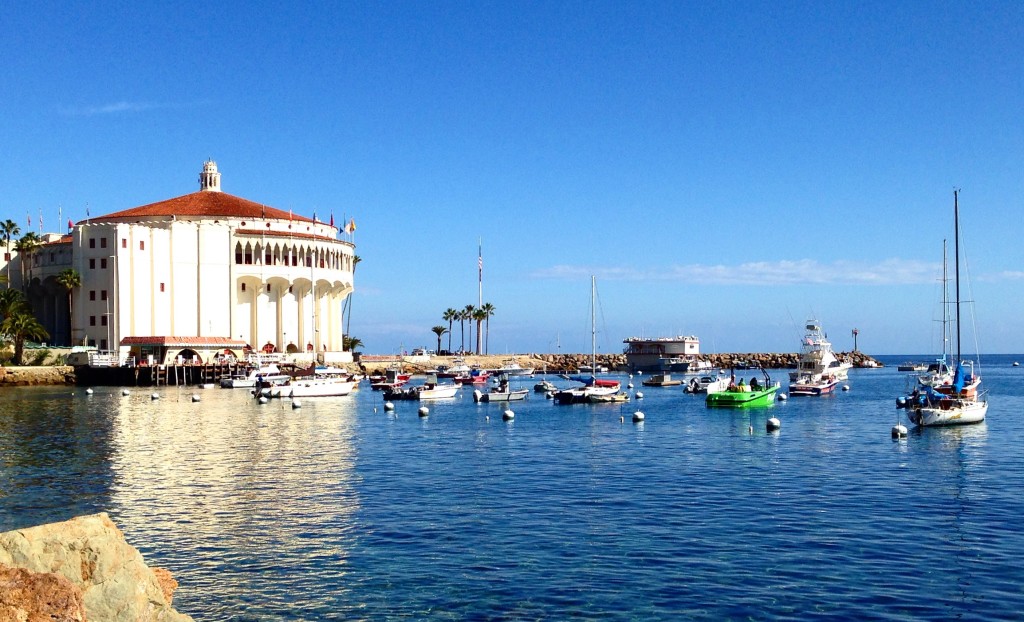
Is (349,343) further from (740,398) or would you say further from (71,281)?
(740,398)

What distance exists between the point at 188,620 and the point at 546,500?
1625 cm

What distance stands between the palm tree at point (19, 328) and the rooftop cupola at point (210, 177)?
3679cm

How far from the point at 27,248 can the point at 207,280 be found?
24.5m

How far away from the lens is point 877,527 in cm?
2461

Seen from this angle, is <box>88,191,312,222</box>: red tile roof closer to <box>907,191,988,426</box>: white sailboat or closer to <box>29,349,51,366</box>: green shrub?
<box>29,349,51,366</box>: green shrub

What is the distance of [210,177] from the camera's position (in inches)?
5502

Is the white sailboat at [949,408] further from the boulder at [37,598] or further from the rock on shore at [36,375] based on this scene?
the rock on shore at [36,375]

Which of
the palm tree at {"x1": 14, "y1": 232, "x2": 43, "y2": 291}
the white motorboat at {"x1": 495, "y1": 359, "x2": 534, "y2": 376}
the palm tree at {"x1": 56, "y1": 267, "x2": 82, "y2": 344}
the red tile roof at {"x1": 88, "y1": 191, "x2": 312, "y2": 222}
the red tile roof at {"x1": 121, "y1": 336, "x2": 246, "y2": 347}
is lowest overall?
the white motorboat at {"x1": 495, "y1": 359, "x2": 534, "y2": 376}

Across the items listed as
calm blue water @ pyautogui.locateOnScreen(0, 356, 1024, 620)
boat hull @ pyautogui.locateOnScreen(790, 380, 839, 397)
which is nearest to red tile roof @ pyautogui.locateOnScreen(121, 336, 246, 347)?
calm blue water @ pyautogui.locateOnScreen(0, 356, 1024, 620)

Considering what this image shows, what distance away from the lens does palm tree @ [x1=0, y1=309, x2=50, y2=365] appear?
10738cm

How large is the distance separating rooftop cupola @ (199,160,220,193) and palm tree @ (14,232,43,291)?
2585cm

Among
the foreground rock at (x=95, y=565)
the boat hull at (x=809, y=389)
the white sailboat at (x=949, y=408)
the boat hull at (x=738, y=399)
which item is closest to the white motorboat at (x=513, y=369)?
the boat hull at (x=809, y=389)

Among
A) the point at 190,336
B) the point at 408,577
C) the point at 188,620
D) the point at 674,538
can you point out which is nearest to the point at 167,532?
the point at 408,577

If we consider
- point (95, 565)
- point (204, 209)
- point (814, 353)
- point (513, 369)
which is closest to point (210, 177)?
point (204, 209)
